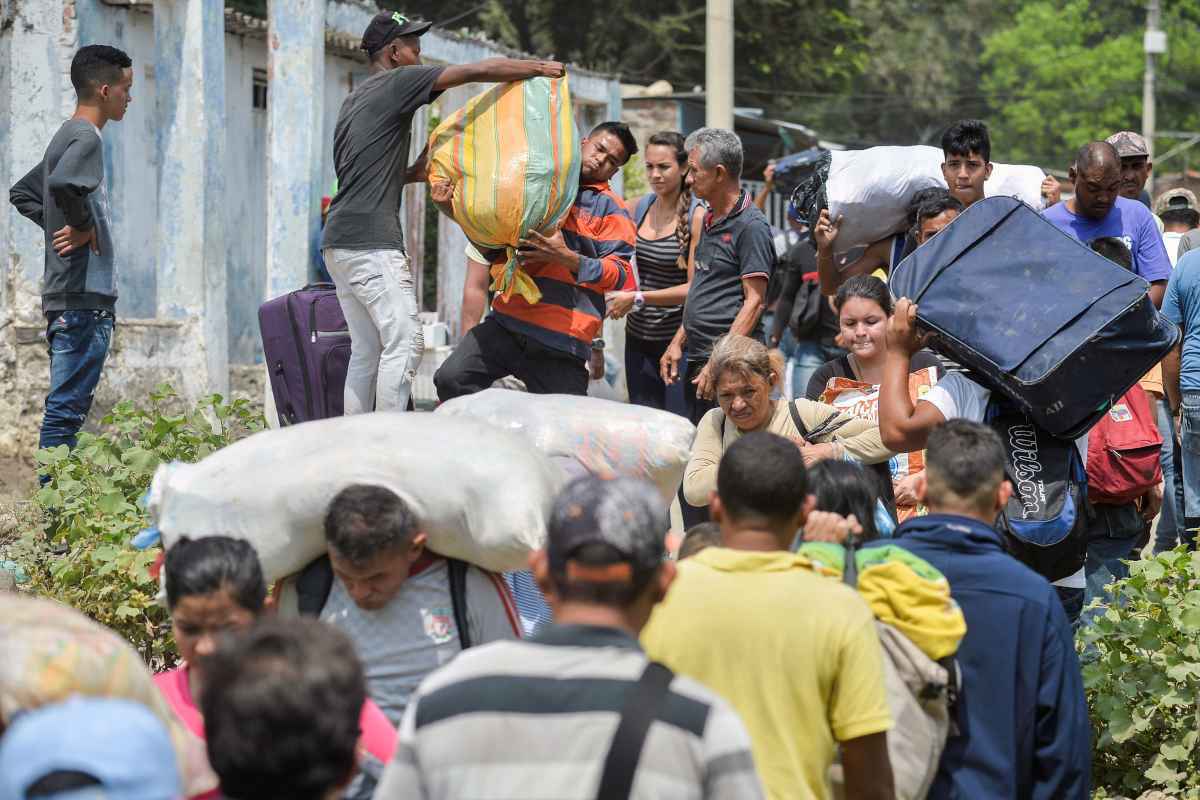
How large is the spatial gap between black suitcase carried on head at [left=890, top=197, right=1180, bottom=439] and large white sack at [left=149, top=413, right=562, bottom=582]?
5.03ft

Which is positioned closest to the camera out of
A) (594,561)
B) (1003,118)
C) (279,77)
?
(594,561)

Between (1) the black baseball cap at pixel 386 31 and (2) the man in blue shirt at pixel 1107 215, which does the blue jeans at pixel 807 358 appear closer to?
(2) the man in blue shirt at pixel 1107 215

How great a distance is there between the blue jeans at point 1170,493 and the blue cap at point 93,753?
5.93 meters

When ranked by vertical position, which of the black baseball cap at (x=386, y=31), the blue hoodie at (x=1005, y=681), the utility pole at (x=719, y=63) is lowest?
the blue hoodie at (x=1005, y=681)

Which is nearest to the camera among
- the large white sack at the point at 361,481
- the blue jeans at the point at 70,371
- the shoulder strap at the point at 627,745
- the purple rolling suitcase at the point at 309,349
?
the shoulder strap at the point at 627,745

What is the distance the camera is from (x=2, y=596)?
2.73m

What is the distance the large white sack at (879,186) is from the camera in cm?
645

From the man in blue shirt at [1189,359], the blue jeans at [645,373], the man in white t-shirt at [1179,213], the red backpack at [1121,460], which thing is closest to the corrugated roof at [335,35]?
the blue jeans at [645,373]

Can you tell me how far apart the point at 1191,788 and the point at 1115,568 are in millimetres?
1268

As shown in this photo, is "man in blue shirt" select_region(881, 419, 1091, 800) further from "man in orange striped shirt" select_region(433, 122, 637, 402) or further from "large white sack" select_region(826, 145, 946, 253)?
"large white sack" select_region(826, 145, 946, 253)

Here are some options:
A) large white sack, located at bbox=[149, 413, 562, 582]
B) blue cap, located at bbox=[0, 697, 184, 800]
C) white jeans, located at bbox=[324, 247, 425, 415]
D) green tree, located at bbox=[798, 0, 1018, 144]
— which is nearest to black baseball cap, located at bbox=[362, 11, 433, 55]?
white jeans, located at bbox=[324, 247, 425, 415]

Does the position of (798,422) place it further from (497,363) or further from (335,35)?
(335,35)

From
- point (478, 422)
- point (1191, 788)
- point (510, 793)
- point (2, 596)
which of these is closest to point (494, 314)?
point (478, 422)

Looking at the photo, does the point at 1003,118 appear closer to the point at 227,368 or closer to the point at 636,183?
the point at 636,183
